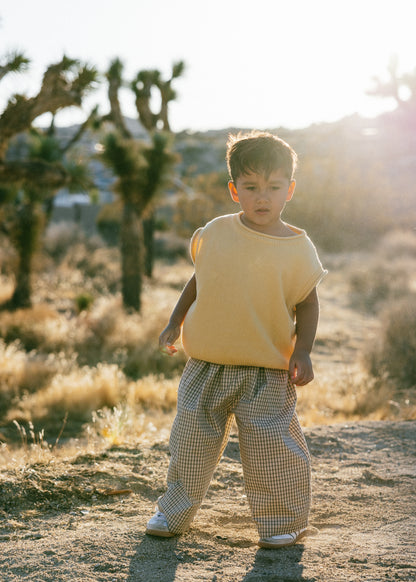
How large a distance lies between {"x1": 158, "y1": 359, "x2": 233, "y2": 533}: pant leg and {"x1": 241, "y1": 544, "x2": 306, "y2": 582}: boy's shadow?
0.35 m

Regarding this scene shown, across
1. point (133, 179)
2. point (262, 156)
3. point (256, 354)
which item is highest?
point (133, 179)

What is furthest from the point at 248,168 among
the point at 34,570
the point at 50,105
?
the point at 50,105

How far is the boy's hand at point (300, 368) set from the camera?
2.79 meters

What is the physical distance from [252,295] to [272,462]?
68 cm

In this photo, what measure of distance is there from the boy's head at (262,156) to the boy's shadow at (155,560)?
152cm

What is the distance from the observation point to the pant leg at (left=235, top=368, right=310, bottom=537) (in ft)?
9.19

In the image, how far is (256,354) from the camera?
285 cm

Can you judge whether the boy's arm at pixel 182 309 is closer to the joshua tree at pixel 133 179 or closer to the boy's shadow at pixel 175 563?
the boy's shadow at pixel 175 563

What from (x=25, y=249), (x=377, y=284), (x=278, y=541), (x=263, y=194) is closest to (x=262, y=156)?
(x=263, y=194)

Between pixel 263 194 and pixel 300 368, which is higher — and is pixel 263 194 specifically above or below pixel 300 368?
above

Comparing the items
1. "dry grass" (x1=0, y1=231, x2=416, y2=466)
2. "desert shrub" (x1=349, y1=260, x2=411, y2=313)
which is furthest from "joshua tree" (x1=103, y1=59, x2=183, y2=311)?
"desert shrub" (x1=349, y1=260, x2=411, y2=313)

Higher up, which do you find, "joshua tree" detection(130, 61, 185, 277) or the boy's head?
"joshua tree" detection(130, 61, 185, 277)

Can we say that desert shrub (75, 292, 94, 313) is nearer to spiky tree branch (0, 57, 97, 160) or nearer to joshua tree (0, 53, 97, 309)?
joshua tree (0, 53, 97, 309)

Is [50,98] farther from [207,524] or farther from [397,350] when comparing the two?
[207,524]
